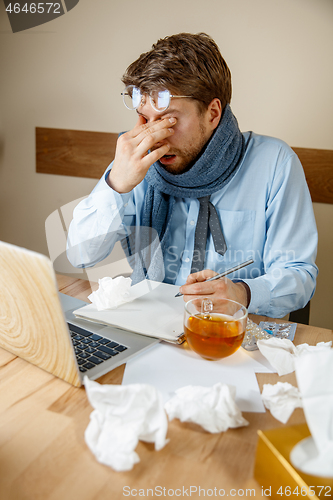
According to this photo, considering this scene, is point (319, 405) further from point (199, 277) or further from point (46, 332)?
point (199, 277)

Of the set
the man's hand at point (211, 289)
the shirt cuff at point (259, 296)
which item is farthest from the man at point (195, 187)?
the man's hand at point (211, 289)

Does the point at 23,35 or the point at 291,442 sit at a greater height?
the point at 23,35

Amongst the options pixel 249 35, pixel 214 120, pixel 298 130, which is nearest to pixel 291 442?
pixel 214 120

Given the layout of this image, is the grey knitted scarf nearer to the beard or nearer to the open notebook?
the beard

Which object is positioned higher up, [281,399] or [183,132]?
[183,132]

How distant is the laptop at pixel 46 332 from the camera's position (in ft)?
2.07

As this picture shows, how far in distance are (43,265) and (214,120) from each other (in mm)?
1182

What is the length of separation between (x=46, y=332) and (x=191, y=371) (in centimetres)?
30

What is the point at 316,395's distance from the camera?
54 cm

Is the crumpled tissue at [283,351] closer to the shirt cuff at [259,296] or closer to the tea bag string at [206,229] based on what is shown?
the shirt cuff at [259,296]

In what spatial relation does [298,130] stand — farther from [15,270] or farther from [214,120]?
[15,270]

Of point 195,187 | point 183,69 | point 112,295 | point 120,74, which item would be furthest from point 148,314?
point 120,74

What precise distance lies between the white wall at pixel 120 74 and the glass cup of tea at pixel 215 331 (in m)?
1.62

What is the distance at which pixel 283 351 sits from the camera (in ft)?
2.77
